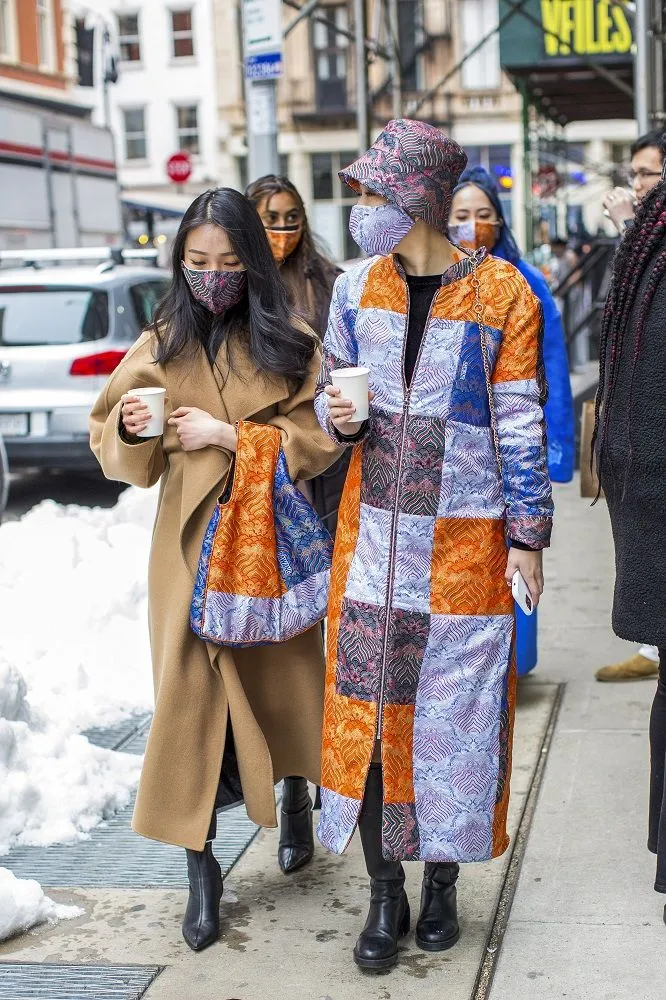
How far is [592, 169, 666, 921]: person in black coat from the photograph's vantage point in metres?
3.12

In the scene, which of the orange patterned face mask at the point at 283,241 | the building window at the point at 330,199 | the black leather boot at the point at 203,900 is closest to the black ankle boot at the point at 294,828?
the black leather boot at the point at 203,900

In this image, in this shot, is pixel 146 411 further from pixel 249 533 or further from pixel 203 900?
pixel 203 900

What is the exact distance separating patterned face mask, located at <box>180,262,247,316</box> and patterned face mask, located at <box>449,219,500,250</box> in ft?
5.07

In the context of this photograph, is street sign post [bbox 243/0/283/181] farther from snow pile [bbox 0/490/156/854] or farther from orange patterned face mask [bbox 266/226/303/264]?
orange patterned face mask [bbox 266/226/303/264]

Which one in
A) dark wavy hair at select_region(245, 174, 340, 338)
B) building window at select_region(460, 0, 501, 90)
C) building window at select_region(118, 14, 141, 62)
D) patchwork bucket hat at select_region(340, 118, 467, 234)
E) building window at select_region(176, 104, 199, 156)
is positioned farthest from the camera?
building window at select_region(118, 14, 141, 62)

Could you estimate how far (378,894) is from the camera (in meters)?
3.29

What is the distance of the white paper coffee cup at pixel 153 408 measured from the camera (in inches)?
125

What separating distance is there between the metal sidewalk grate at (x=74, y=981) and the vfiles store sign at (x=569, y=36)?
12.6 metres

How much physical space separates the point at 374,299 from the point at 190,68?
151 ft

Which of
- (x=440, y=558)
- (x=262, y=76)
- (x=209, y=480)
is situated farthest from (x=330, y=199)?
(x=440, y=558)

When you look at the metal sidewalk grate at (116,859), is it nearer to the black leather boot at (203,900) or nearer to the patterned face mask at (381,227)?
the black leather boot at (203,900)

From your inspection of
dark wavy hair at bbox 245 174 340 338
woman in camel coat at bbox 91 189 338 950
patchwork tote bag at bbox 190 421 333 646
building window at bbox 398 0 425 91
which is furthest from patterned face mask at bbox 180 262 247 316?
building window at bbox 398 0 425 91

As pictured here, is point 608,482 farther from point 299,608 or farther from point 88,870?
point 88,870

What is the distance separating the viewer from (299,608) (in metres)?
3.45
